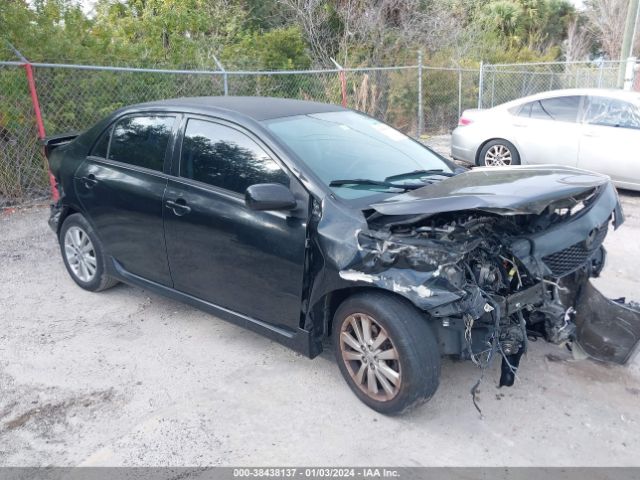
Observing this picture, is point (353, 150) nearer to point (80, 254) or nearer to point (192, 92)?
point (80, 254)

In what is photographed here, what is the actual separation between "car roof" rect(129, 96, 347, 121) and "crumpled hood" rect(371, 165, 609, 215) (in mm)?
1081

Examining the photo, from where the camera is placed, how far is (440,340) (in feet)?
10.3

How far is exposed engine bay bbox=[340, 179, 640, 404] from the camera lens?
296 cm

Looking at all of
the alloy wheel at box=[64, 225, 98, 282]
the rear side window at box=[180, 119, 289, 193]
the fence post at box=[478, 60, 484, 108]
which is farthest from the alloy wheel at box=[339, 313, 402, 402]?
the fence post at box=[478, 60, 484, 108]

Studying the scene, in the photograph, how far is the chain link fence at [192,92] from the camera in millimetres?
7352

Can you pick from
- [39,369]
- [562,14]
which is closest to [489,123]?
[39,369]

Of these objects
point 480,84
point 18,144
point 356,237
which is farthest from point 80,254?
point 480,84

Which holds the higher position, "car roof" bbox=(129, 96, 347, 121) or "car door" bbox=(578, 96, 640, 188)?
"car roof" bbox=(129, 96, 347, 121)

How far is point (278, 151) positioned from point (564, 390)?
226cm

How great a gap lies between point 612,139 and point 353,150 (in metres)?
5.50

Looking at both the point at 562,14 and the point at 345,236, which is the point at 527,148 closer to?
the point at 345,236

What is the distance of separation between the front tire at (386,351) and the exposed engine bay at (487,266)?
0.44 feet

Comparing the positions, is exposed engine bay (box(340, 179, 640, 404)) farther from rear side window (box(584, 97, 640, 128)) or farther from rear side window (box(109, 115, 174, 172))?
rear side window (box(584, 97, 640, 128))

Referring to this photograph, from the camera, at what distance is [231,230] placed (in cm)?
369
